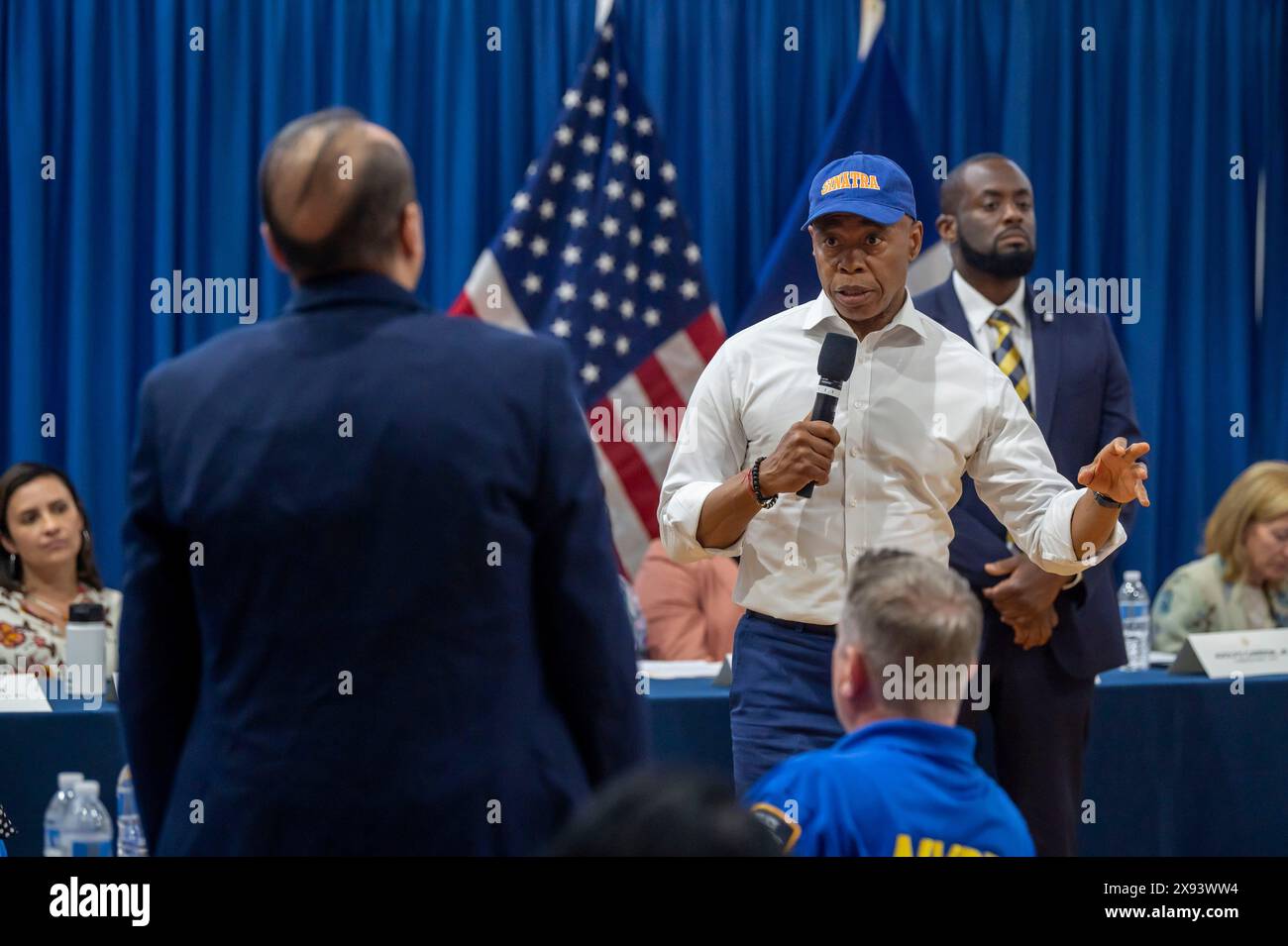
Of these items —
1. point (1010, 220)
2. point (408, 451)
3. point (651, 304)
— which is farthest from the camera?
point (651, 304)

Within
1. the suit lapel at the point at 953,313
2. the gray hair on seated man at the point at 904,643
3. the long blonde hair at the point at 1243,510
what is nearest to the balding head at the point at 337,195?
the gray hair on seated man at the point at 904,643

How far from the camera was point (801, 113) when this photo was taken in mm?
6031

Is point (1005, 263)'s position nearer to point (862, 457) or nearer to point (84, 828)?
point (862, 457)

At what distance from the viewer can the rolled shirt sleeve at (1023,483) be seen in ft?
9.14

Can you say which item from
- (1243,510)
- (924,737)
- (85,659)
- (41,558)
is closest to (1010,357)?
(1243,510)

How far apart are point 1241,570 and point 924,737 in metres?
Result: 3.00

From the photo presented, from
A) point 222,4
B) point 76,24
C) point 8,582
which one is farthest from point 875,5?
point 8,582

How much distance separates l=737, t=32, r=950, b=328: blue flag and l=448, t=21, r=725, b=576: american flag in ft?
0.89

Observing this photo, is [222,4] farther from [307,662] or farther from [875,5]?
[307,662]

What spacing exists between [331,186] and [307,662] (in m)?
0.57

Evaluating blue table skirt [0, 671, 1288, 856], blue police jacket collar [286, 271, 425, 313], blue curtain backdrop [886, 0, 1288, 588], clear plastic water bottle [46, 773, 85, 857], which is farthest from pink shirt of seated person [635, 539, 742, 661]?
blue police jacket collar [286, 271, 425, 313]

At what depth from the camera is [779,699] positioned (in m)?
2.69

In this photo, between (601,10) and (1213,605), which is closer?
(1213,605)
